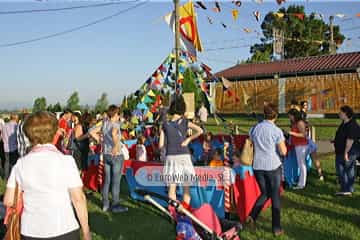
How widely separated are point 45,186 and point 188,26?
36.7 feet

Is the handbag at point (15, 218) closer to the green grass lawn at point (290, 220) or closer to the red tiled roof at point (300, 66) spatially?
the green grass lawn at point (290, 220)

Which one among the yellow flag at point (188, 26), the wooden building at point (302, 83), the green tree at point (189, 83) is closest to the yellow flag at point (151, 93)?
the green tree at point (189, 83)

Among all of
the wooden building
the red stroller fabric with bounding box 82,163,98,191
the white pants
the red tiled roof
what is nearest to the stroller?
the white pants

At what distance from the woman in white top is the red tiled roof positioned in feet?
90.4

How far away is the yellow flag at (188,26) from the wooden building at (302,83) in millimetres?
12328

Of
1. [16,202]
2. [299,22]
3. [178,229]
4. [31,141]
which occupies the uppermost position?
[299,22]

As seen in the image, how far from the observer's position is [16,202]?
2.78 m

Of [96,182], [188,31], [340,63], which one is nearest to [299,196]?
[96,182]

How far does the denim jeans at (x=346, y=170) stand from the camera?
688 cm

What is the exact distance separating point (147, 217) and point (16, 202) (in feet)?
11.5

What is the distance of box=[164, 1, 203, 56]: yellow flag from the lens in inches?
509

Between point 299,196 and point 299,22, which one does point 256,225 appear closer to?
point 299,196

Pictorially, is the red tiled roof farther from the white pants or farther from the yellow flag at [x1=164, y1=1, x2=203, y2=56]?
the white pants

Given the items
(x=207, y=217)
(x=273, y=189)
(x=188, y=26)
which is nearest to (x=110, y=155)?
(x=273, y=189)
